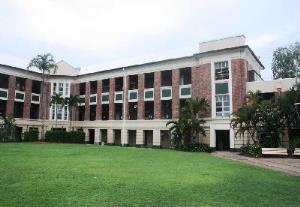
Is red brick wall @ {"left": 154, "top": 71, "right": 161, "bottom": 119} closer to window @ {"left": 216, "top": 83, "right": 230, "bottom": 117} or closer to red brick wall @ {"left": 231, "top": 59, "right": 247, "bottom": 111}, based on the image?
window @ {"left": 216, "top": 83, "right": 230, "bottom": 117}

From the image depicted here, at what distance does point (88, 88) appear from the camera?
42.3m

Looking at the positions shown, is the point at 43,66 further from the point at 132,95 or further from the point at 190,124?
the point at 190,124

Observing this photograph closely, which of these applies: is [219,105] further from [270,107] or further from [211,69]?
[270,107]

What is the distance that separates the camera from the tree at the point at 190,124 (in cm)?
2880

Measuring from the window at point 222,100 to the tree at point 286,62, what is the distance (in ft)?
45.4

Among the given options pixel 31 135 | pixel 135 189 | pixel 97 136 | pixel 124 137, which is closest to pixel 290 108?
pixel 124 137

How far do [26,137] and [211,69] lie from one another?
2185cm

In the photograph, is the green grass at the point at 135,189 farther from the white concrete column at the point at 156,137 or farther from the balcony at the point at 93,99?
the balcony at the point at 93,99

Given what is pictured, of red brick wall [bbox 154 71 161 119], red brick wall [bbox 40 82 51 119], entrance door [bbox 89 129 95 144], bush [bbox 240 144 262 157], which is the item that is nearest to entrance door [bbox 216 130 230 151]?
bush [bbox 240 144 262 157]

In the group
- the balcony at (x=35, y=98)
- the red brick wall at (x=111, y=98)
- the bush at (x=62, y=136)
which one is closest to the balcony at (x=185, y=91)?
the red brick wall at (x=111, y=98)

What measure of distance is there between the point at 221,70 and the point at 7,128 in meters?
22.7

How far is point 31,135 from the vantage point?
38.0 meters

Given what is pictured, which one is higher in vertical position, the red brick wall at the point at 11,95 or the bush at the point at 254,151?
the red brick wall at the point at 11,95

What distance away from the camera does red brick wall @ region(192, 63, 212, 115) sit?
31625 mm
